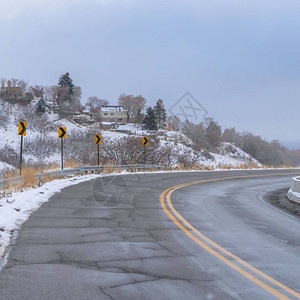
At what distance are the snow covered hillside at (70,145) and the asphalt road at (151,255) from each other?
26.1 metres

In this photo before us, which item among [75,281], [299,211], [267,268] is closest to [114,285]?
[75,281]

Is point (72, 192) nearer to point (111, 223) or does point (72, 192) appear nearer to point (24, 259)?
point (111, 223)

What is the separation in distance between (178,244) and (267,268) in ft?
5.94

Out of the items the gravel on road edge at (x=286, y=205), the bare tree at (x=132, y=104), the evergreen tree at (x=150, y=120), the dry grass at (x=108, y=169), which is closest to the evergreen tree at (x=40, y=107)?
the evergreen tree at (x=150, y=120)

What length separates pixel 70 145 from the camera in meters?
62.2

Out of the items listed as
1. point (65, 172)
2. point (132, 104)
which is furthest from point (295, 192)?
point (132, 104)

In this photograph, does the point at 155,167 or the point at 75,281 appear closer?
the point at 75,281

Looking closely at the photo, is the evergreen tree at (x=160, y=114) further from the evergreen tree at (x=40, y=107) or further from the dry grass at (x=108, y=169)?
the dry grass at (x=108, y=169)

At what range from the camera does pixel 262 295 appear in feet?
14.1

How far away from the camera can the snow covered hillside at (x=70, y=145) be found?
37594 millimetres

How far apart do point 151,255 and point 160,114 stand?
Answer: 89058mm

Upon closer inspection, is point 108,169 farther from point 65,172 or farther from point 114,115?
point 114,115

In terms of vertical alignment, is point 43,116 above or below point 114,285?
above

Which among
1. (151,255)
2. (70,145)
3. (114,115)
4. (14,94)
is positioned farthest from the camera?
(114,115)
